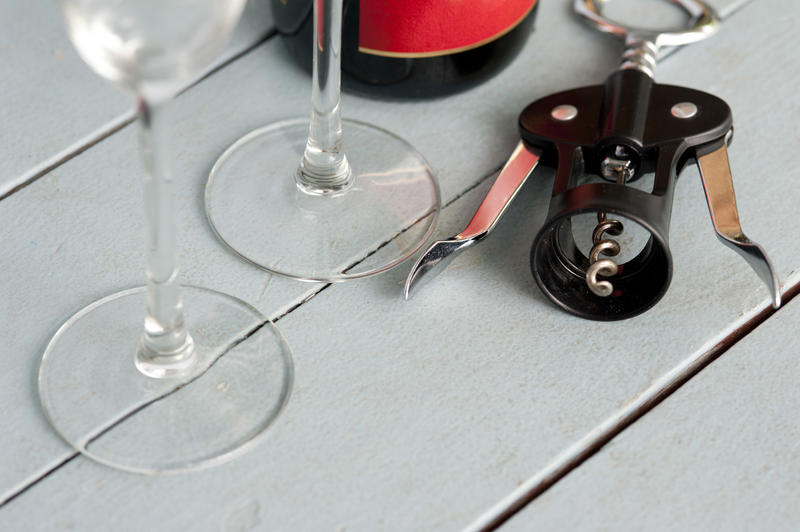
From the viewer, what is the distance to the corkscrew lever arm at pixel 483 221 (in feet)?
1.43

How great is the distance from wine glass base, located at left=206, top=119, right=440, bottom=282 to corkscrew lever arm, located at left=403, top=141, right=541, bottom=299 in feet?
0.11

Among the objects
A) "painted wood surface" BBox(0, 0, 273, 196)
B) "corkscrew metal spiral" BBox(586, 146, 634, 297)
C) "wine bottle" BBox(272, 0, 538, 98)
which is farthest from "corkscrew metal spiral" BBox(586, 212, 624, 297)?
"painted wood surface" BBox(0, 0, 273, 196)

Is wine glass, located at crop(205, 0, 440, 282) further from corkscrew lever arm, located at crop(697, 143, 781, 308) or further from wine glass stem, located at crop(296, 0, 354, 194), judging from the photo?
corkscrew lever arm, located at crop(697, 143, 781, 308)

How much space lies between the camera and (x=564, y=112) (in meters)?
0.48

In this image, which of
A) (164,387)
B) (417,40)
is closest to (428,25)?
(417,40)

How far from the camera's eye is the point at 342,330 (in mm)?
440

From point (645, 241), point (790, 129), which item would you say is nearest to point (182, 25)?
point (645, 241)

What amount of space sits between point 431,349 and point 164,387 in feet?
0.36

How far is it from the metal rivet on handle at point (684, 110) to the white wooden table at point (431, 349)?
0.05 meters

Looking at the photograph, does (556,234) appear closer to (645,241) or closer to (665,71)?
(645,241)

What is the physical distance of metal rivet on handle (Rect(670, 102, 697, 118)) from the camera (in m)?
0.48

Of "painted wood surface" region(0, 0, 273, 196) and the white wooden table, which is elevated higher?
"painted wood surface" region(0, 0, 273, 196)

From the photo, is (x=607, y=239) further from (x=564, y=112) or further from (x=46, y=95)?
(x=46, y=95)

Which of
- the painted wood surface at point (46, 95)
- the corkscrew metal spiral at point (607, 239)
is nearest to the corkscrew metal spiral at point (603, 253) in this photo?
the corkscrew metal spiral at point (607, 239)
